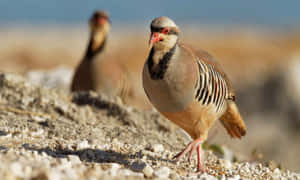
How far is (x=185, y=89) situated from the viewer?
10.8 feet

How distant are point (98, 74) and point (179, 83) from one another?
3.26 m

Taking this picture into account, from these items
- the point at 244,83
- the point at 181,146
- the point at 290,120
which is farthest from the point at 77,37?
the point at 181,146

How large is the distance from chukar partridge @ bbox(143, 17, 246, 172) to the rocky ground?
1.17ft

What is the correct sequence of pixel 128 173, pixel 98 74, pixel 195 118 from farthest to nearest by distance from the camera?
pixel 98 74 → pixel 195 118 → pixel 128 173

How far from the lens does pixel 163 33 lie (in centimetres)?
328

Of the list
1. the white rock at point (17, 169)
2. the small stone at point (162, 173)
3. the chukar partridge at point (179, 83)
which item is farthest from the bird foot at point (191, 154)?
the white rock at point (17, 169)

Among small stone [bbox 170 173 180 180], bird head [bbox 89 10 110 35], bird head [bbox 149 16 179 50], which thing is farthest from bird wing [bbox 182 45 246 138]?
bird head [bbox 89 10 110 35]

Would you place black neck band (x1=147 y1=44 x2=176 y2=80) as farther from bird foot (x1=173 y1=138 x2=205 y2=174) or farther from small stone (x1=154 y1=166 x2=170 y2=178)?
small stone (x1=154 y1=166 x2=170 y2=178)

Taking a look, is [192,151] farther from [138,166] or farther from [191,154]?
[138,166]

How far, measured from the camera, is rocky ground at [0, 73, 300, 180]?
2541 millimetres

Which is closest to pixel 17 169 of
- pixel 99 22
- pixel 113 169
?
pixel 113 169

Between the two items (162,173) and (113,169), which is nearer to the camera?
(113,169)

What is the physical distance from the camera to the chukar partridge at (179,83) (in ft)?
10.7

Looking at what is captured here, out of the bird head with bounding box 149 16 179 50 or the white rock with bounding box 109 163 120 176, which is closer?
the white rock with bounding box 109 163 120 176
